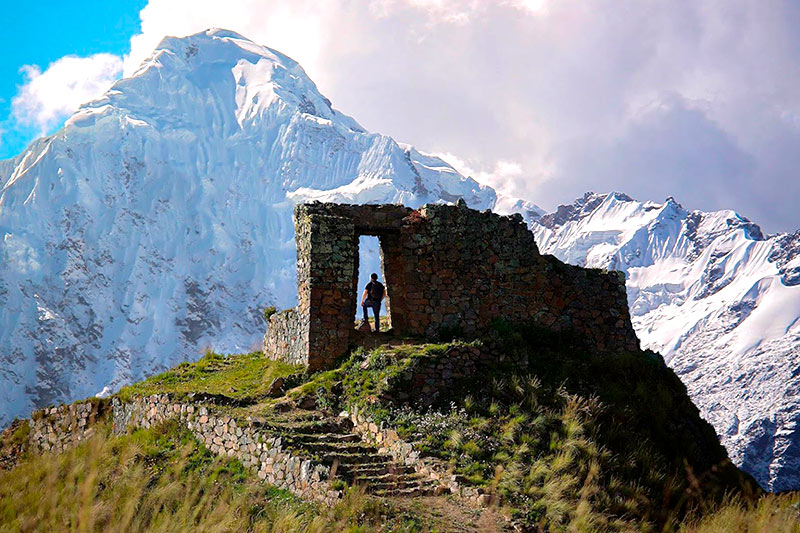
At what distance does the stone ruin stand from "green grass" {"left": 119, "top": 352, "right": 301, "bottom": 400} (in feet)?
2.42

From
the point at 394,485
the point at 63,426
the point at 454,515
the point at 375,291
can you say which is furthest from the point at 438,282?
the point at 63,426

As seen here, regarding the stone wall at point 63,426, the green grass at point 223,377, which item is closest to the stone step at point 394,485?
the green grass at point 223,377

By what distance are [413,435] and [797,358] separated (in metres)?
134

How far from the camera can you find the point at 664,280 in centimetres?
16975

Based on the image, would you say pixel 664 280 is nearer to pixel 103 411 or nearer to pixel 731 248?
pixel 731 248

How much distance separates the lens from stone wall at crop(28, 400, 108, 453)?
17.0 metres

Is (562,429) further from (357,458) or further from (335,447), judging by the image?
(335,447)

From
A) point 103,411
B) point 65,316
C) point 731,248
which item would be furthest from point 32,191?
point 731,248

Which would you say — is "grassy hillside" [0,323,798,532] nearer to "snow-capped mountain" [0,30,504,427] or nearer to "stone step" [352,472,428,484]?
"stone step" [352,472,428,484]

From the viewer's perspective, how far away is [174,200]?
115 metres

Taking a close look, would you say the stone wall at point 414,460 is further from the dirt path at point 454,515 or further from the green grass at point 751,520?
the green grass at point 751,520

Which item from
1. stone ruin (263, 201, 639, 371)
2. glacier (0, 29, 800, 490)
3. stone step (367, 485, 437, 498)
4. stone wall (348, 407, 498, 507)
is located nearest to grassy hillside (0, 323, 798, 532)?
stone wall (348, 407, 498, 507)

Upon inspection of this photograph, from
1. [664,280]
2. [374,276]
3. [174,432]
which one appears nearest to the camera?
[174,432]

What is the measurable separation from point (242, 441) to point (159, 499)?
444 cm
